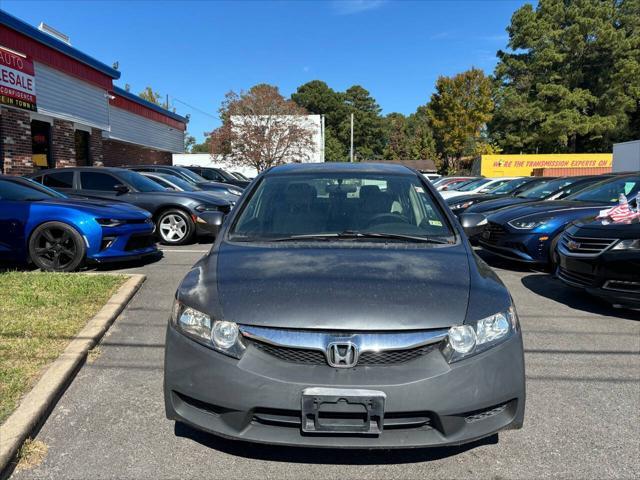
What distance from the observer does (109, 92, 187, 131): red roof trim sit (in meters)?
21.0

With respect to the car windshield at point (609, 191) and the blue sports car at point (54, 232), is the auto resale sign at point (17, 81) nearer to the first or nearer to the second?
the blue sports car at point (54, 232)

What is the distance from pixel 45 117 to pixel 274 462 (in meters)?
15.1

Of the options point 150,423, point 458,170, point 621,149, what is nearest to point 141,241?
point 150,423

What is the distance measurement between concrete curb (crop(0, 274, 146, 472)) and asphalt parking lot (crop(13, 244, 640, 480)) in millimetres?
87

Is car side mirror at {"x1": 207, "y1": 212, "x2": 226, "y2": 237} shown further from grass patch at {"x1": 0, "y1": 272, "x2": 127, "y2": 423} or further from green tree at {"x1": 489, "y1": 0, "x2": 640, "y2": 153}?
green tree at {"x1": 489, "y1": 0, "x2": 640, "y2": 153}

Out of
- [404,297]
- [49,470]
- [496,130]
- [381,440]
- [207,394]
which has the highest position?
[496,130]

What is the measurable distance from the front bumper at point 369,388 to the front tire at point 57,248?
16.6 ft

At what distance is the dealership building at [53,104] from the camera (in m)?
12.7

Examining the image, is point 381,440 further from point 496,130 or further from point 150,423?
point 496,130

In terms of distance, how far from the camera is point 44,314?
183 inches

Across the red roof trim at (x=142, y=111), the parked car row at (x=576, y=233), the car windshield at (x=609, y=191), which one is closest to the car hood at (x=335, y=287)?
the parked car row at (x=576, y=233)

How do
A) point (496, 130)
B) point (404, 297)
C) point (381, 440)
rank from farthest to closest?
point (496, 130) < point (404, 297) < point (381, 440)

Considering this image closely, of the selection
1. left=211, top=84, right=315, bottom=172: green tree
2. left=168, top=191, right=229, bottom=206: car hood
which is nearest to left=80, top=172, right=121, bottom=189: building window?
left=168, top=191, right=229, bottom=206: car hood

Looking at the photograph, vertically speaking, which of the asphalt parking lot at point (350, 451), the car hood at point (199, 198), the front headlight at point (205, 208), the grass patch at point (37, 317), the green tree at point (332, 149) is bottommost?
the asphalt parking lot at point (350, 451)
